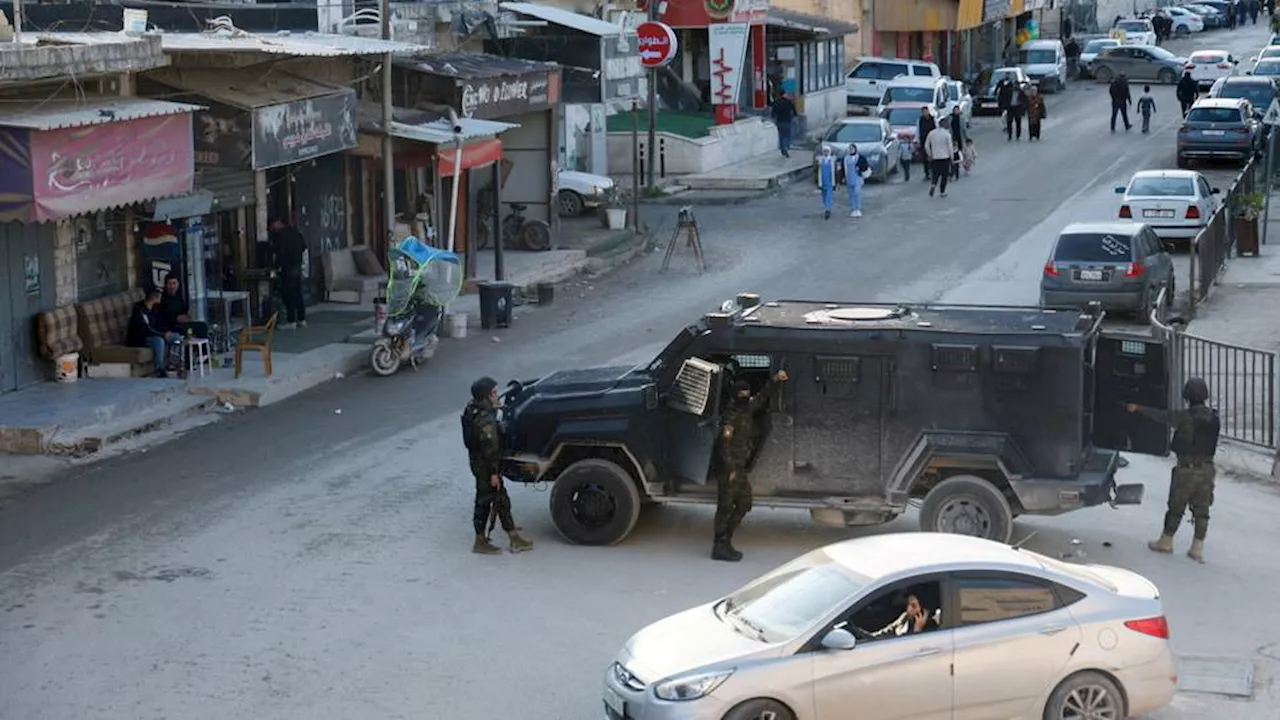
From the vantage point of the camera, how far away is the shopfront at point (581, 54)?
125 feet

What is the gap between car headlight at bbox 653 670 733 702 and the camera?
10.7 metres

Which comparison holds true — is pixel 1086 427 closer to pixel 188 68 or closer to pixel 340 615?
pixel 340 615

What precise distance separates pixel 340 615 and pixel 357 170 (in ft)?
57.7

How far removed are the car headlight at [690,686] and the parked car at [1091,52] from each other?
209ft

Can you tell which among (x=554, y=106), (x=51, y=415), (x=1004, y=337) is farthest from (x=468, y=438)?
(x=554, y=106)

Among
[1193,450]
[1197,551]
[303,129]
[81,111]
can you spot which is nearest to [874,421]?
[1193,450]

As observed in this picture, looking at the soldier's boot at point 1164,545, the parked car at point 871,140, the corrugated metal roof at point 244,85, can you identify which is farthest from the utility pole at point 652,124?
the soldier's boot at point 1164,545

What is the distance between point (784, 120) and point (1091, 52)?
92.2ft

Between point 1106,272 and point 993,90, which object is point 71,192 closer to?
point 1106,272

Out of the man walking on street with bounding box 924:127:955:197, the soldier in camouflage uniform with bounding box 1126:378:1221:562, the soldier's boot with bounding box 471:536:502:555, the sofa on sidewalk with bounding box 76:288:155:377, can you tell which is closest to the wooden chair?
the sofa on sidewalk with bounding box 76:288:155:377

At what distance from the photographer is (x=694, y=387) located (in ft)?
50.7

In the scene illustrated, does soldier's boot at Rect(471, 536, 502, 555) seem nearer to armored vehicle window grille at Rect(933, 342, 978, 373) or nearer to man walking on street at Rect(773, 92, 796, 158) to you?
armored vehicle window grille at Rect(933, 342, 978, 373)

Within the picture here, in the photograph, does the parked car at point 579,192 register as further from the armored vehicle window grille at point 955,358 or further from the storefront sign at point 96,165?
the armored vehicle window grille at point 955,358

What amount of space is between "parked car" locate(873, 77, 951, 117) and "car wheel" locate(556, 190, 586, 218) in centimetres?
1361
